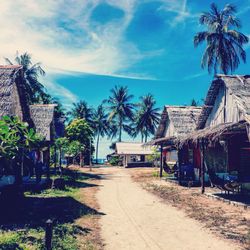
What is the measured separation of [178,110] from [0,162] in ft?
58.2

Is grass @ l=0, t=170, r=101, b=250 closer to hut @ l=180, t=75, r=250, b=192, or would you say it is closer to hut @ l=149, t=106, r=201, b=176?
hut @ l=180, t=75, r=250, b=192

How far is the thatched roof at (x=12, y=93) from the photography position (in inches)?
435

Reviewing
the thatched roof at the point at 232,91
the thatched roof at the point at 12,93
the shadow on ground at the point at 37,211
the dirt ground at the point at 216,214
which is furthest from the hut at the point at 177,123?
the shadow on ground at the point at 37,211

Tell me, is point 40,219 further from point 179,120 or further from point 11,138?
point 179,120

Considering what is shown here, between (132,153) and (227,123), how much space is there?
1132 inches

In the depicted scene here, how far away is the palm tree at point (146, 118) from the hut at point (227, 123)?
35.0 meters

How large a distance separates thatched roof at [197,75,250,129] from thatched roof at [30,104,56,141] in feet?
28.3

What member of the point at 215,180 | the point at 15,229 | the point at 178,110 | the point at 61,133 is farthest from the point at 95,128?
the point at 15,229

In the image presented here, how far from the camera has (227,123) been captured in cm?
1369

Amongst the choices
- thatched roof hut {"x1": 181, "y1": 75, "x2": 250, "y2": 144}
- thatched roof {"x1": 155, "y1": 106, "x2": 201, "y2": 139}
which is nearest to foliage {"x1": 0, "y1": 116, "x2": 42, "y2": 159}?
thatched roof hut {"x1": 181, "y1": 75, "x2": 250, "y2": 144}

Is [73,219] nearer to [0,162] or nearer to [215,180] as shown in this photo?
[0,162]

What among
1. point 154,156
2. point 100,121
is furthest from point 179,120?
point 100,121

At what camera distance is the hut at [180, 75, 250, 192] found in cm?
1413

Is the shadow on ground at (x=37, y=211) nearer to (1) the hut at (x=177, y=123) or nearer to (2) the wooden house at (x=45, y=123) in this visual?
(2) the wooden house at (x=45, y=123)
